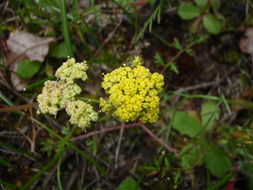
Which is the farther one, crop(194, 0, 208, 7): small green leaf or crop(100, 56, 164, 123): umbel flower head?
crop(194, 0, 208, 7): small green leaf

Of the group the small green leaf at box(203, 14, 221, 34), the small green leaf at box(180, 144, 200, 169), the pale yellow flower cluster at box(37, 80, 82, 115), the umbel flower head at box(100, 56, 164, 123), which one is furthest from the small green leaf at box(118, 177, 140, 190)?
the small green leaf at box(203, 14, 221, 34)

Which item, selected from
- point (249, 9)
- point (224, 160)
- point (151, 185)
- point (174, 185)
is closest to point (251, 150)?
point (224, 160)

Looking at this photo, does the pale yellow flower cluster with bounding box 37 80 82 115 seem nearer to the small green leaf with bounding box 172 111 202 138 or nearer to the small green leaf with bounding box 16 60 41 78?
the small green leaf with bounding box 16 60 41 78

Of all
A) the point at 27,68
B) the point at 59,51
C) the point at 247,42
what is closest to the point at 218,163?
the point at 247,42

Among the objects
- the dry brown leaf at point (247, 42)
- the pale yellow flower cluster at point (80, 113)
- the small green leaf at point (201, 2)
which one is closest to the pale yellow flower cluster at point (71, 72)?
the pale yellow flower cluster at point (80, 113)

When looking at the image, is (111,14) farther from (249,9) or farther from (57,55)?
(249,9)

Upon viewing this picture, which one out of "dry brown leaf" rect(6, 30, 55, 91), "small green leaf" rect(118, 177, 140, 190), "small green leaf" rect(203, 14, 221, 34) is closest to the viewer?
"small green leaf" rect(118, 177, 140, 190)
